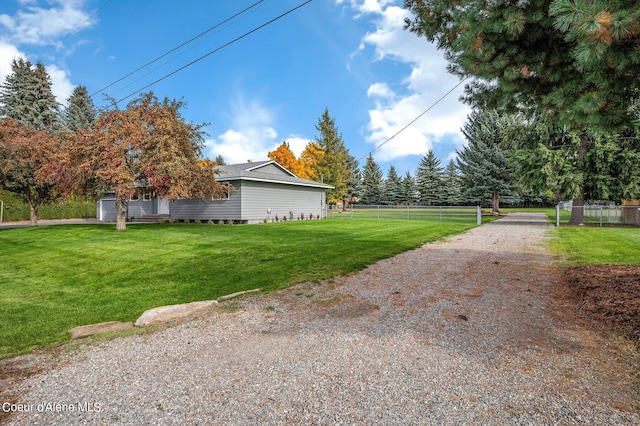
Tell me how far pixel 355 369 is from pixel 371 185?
171 ft

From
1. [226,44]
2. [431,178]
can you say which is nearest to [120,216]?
[226,44]

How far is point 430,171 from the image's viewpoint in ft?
161

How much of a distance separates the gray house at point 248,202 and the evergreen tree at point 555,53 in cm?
1470

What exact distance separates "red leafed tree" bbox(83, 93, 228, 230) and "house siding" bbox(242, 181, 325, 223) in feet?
15.0

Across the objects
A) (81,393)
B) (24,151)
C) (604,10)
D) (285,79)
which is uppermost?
(285,79)

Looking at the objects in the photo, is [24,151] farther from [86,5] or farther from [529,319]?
[529,319]

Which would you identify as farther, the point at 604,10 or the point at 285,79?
the point at 285,79

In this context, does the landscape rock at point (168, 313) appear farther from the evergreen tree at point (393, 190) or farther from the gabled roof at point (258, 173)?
the evergreen tree at point (393, 190)

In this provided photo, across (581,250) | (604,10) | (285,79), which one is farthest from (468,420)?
(285,79)

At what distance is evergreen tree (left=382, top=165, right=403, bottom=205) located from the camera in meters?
52.8

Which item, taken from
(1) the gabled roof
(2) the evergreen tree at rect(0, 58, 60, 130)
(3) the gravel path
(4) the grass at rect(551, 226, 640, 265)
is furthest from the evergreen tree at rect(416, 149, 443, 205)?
(3) the gravel path

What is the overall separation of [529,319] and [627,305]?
1316mm

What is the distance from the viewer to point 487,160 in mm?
27484

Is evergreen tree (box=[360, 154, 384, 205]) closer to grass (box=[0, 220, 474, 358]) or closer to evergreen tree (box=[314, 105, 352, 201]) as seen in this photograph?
evergreen tree (box=[314, 105, 352, 201])
